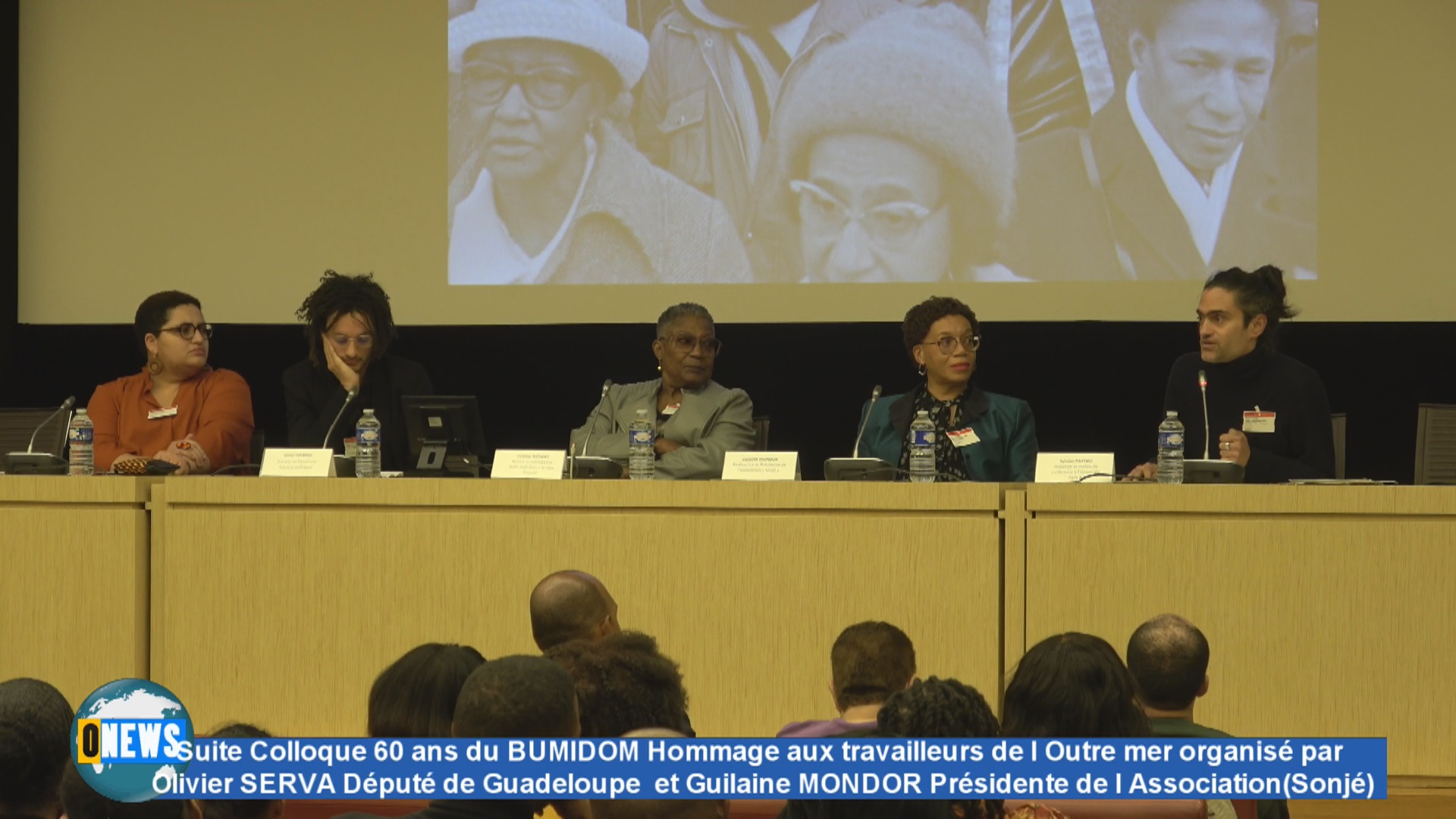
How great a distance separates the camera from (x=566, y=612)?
2.43 m

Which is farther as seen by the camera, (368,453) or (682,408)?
(682,408)

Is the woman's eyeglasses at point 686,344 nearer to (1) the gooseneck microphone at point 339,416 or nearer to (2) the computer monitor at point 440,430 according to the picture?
(2) the computer monitor at point 440,430

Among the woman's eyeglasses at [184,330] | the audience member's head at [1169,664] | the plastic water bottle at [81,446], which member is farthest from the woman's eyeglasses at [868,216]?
the audience member's head at [1169,664]

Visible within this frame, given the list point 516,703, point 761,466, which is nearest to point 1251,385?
point 761,466

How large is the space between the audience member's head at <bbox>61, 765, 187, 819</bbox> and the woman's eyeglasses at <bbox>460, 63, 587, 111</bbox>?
416 centimetres

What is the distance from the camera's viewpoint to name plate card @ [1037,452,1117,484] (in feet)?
11.1

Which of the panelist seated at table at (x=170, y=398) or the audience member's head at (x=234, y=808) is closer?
the audience member's head at (x=234, y=808)

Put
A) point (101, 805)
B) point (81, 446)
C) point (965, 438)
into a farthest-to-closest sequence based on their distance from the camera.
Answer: point (965, 438), point (81, 446), point (101, 805)

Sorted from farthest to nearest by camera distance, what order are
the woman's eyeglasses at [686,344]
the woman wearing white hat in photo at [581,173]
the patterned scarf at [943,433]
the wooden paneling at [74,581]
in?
the woman wearing white hat in photo at [581,173] → the woman's eyeglasses at [686,344] → the patterned scarf at [943,433] → the wooden paneling at [74,581]

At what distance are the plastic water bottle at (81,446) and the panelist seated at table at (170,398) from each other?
35 cm

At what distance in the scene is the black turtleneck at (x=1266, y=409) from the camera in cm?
381

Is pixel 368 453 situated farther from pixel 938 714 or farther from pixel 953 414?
pixel 938 714

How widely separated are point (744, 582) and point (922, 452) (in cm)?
58

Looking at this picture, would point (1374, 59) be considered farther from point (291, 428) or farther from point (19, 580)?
point (19, 580)
